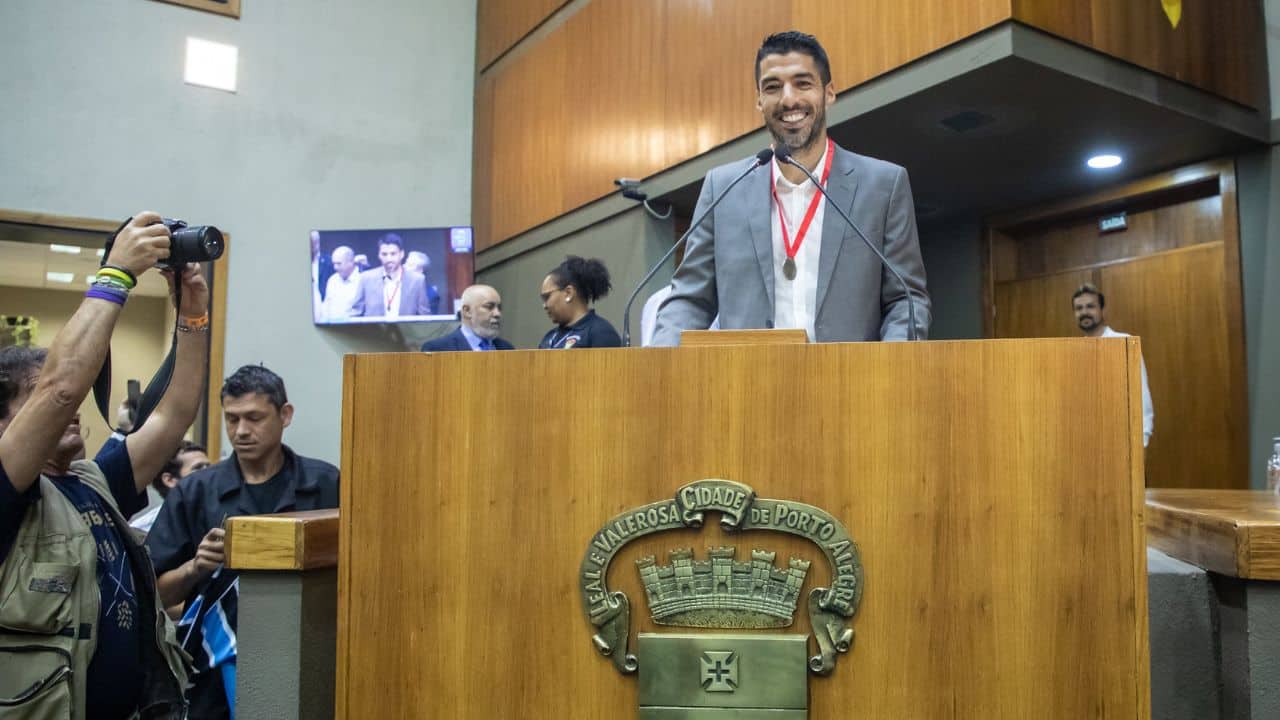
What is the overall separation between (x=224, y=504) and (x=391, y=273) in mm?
4112

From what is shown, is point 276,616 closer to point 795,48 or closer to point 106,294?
point 106,294

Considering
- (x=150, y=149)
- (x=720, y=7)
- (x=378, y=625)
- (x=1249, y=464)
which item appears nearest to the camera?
(x=378, y=625)

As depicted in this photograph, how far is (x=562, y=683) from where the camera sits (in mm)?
1188

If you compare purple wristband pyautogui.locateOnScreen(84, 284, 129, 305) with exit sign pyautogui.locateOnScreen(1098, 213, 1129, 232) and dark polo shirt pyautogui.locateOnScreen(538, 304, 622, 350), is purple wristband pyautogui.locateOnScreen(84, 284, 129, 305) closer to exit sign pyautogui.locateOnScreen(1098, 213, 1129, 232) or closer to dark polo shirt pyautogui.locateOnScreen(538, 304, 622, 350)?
dark polo shirt pyautogui.locateOnScreen(538, 304, 622, 350)

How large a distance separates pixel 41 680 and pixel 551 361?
94 cm

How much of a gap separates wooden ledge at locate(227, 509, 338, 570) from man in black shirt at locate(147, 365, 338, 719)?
2.27 ft

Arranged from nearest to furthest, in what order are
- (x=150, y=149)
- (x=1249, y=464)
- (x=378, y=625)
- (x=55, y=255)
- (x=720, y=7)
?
(x=378, y=625) < (x=1249, y=464) < (x=720, y=7) < (x=150, y=149) < (x=55, y=255)

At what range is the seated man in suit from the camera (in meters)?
6.31

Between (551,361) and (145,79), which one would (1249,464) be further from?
(145,79)

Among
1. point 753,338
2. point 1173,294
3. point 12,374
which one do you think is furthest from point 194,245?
point 1173,294

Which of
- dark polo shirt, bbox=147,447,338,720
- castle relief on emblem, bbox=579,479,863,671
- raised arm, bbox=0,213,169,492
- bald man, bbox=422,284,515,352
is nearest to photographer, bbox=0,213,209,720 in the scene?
raised arm, bbox=0,213,169,492

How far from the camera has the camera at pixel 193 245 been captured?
1.60m

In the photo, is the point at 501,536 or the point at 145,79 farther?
the point at 145,79

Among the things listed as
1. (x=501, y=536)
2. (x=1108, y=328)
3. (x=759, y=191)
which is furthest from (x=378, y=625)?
(x=1108, y=328)
